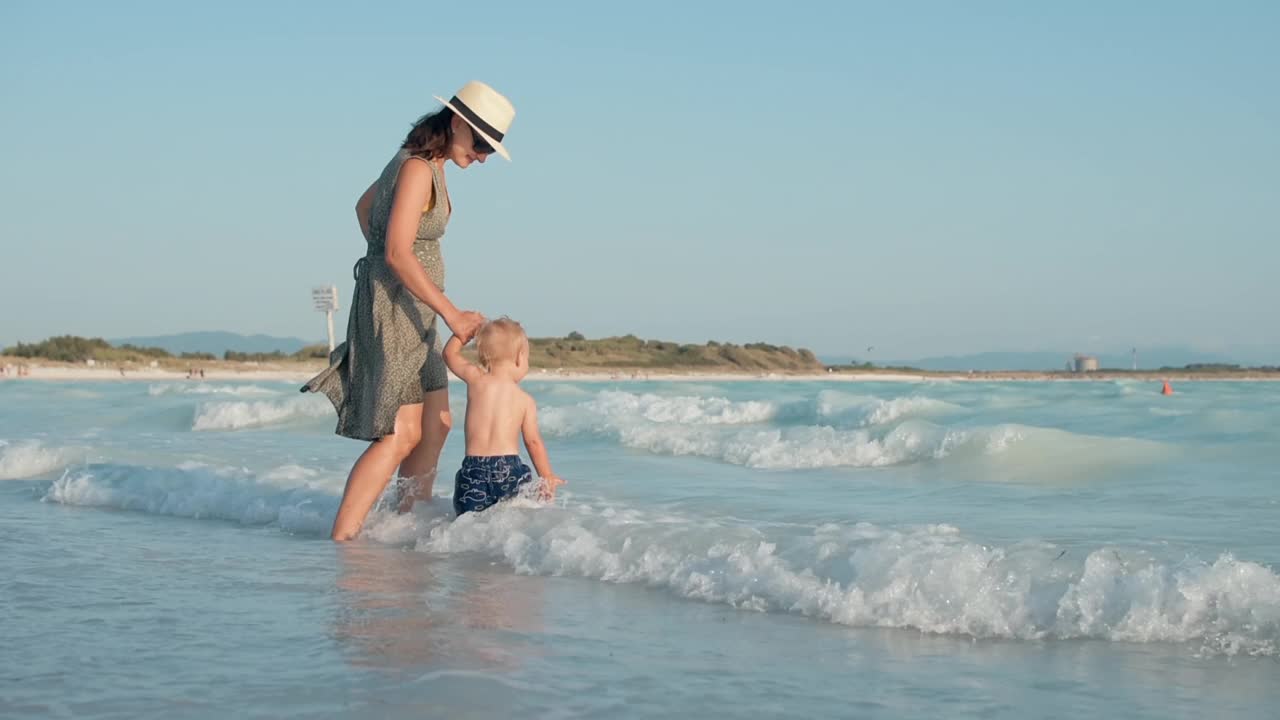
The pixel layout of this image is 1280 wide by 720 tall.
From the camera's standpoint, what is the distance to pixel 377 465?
4695 millimetres

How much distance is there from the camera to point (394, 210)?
4.38 meters

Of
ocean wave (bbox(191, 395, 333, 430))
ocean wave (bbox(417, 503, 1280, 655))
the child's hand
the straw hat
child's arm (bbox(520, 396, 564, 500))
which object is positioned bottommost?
ocean wave (bbox(191, 395, 333, 430))

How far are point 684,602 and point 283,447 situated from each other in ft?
24.5

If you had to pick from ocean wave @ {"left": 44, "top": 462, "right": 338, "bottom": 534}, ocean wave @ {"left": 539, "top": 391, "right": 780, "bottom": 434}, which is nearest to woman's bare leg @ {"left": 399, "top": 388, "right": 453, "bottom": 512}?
ocean wave @ {"left": 44, "top": 462, "right": 338, "bottom": 534}

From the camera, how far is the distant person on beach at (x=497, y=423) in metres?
4.67

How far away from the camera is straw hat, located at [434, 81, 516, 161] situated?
14.2ft

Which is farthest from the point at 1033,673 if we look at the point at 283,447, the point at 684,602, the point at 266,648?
the point at 283,447

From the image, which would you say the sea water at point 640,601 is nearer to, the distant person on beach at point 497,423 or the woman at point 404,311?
the distant person on beach at point 497,423

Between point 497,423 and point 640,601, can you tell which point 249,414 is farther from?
point 640,601

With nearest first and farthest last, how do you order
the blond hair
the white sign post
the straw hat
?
1. the straw hat
2. the blond hair
3. the white sign post

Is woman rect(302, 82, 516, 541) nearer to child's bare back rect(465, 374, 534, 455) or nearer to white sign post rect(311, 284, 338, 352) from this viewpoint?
child's bare back rect(465, 374, 534, 455)

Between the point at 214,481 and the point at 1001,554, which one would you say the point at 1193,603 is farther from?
the point at 214,481

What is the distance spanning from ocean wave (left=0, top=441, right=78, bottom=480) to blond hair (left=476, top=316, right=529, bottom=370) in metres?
4.37

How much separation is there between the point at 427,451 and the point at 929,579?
214 cm
